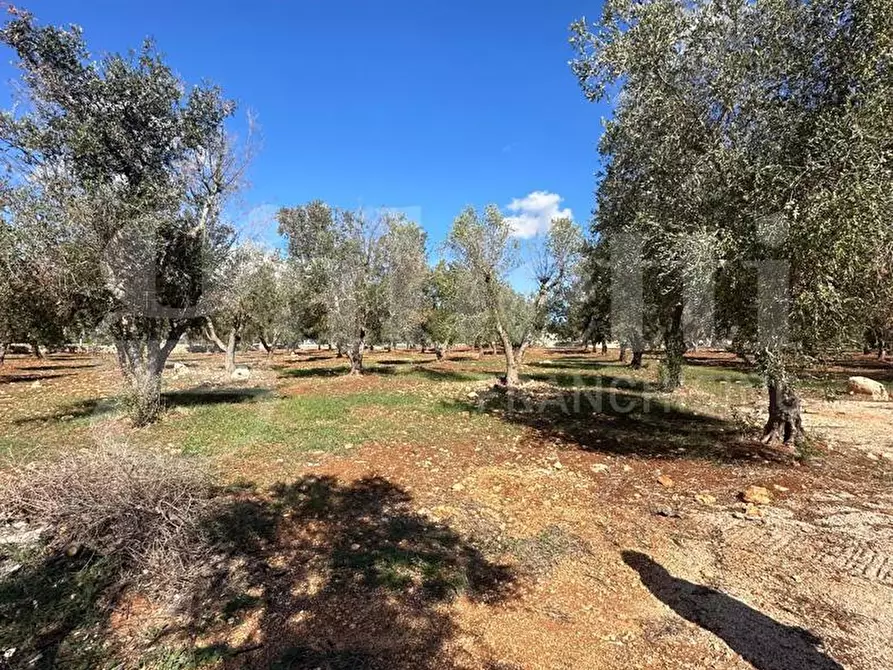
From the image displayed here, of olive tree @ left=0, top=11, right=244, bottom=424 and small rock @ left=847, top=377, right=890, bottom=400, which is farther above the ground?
olive tree @ left=0, top=11, right=244, bottom=424

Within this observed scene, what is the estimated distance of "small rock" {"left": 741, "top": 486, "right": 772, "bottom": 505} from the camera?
7488 millimetres

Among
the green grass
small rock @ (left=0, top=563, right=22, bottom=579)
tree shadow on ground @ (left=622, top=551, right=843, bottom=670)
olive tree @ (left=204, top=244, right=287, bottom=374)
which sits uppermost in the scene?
olive tree @ (left=204, top=244, right=287, bottom=374)

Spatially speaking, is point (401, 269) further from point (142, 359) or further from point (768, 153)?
point (768, 153)

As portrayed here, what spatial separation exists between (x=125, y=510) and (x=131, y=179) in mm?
10316

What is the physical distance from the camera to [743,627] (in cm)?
443

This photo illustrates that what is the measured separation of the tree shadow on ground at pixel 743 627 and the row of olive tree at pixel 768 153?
510cm

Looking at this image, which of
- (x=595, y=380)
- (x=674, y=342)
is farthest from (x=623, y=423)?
(x=595, y=380)

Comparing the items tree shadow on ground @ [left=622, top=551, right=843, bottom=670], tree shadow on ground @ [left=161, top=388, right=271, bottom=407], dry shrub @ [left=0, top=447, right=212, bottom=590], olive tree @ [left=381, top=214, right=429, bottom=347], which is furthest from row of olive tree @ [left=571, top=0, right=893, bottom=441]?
olive tree @ [left=381, top=214, right=429, bottom=347]

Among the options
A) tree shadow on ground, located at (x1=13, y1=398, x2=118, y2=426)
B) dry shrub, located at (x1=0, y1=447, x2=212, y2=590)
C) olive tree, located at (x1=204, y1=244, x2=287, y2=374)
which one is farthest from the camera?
olive tree, located at (x1=204, y1=244, x2=287, y2=374)

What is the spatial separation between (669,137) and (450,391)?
1323cm

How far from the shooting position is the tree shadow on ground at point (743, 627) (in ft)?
13.1

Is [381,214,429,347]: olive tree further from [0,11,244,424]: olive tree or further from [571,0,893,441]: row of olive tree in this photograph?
[571,0,893,441]: row of olive tree

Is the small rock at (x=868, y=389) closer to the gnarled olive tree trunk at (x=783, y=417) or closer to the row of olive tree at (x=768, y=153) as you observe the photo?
the gnarled olive tree trunk at (x=783, y=417)

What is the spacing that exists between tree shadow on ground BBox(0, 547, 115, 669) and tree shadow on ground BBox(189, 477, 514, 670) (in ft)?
3.09
